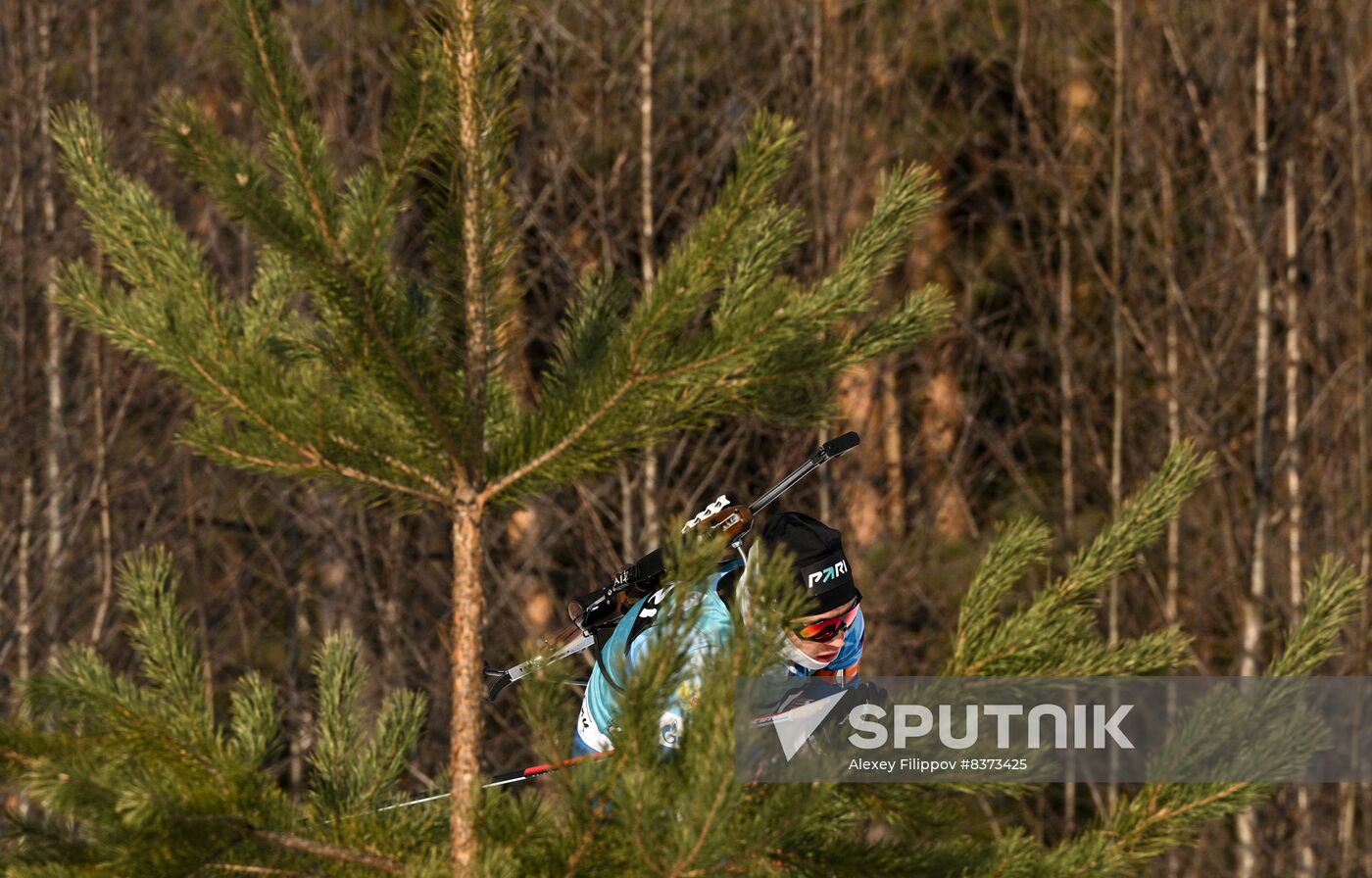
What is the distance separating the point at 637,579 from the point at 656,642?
0.41m

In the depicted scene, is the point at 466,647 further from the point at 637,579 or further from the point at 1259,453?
the point at 1259,453

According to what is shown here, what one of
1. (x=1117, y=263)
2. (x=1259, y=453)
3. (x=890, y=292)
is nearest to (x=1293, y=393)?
(x=1259, y=453)

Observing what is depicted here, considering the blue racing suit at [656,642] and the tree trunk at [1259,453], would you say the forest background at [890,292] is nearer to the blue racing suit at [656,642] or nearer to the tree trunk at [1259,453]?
the tree trunk at [1259,453]

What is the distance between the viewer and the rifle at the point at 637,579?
2.19 metres

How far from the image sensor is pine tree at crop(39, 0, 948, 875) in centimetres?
236

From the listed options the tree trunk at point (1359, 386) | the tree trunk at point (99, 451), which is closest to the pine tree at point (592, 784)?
the tree trunk at point (1359, 386)

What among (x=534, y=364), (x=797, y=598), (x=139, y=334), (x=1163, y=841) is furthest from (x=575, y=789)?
(x=534, y=364)

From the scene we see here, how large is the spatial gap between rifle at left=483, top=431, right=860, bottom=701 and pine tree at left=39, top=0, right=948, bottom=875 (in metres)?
0.14

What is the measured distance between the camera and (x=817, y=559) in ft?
7.18

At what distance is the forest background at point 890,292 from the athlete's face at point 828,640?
651 cm

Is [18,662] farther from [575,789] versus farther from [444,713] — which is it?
[575,789]

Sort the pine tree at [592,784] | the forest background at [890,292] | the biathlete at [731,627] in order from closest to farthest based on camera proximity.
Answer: the pine tree at [592,784], the biathlete at [731,627], the forest background at [890,292]

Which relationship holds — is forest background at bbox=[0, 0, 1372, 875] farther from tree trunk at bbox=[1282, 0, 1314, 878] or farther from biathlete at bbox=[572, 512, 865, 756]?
biathlete at bbox=[572, 512, 865, 756]

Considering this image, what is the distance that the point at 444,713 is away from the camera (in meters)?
10.5
